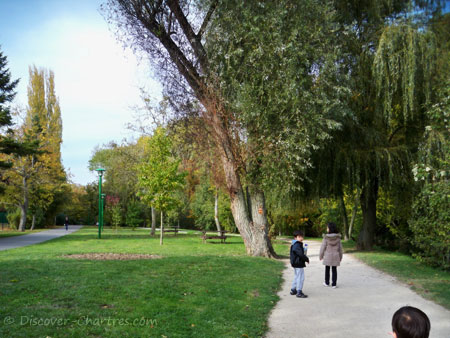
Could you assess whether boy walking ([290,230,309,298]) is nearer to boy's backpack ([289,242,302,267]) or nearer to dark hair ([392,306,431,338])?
boy's backpack ([289,242,302,267])

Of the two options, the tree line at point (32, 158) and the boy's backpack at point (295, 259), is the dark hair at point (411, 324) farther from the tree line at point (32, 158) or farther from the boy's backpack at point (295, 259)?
the tree line at point (32, 158)

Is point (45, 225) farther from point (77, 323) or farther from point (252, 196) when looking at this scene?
point (77, 323)

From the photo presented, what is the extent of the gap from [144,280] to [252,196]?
7220 millimetres

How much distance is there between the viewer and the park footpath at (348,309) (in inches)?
197

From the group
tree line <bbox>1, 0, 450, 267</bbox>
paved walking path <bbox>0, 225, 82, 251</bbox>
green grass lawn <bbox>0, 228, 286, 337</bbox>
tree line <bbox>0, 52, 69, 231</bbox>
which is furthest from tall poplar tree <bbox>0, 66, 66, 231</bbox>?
green grass lawn <bbox>0, 228, 286, 337</bbox>

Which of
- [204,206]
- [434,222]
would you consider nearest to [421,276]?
[434,222]

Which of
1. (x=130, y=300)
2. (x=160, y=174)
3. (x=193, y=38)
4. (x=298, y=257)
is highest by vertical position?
(x=193, y=38)

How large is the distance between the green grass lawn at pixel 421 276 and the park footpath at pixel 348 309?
275 mm

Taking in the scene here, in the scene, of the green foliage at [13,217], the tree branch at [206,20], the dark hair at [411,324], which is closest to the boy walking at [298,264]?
the dark hair at [411,324]

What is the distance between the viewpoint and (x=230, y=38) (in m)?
12.4

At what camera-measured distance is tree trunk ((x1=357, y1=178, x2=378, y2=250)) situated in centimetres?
1563

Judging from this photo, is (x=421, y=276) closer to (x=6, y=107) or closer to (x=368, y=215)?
(x=368, y=215)

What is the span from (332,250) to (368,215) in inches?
376

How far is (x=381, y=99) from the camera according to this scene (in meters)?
13.4
